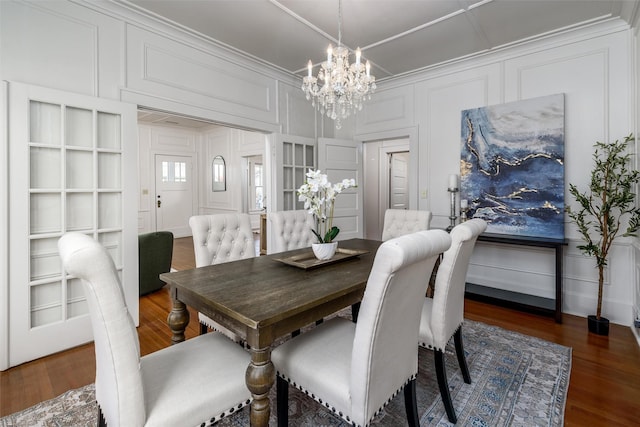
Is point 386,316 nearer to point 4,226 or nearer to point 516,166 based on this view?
point 4,226

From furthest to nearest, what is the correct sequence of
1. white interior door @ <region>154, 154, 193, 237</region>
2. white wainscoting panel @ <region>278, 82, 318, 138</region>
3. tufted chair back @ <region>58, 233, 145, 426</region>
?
white interior door @ <region>154, 154, 193, 237</region> → white wainscoting panel @ <region>278, 82, 318, 138</region> → tufted chair back @ <region>58, 233, 145, 426</region>

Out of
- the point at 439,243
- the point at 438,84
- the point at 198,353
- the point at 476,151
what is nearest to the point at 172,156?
the point at 438,84

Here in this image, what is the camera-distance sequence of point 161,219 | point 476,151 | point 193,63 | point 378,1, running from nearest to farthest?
1. point 378,1
2. point 193,63
3. point 476,151
4. point 161,219

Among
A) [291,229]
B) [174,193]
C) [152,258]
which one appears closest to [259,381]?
[291,229]

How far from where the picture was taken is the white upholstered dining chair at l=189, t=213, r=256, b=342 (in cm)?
214

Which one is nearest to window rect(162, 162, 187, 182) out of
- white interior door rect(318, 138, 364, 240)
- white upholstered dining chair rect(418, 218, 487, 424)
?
white interior door rect(318, 138, 364, 240)

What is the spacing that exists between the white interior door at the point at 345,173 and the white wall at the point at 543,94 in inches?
30.9

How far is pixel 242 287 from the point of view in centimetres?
152

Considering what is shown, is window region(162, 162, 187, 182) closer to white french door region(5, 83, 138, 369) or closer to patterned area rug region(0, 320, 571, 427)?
white french door region(5, 83, 138, 369)

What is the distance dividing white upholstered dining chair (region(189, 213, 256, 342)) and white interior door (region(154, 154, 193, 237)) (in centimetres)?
576

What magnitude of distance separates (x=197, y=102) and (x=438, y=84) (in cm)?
291

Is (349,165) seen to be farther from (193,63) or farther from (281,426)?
(281,426)

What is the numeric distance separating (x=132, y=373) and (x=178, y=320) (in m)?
0.64

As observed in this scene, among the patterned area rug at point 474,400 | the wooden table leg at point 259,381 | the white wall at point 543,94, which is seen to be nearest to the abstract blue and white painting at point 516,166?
the white wall at point 543,94
